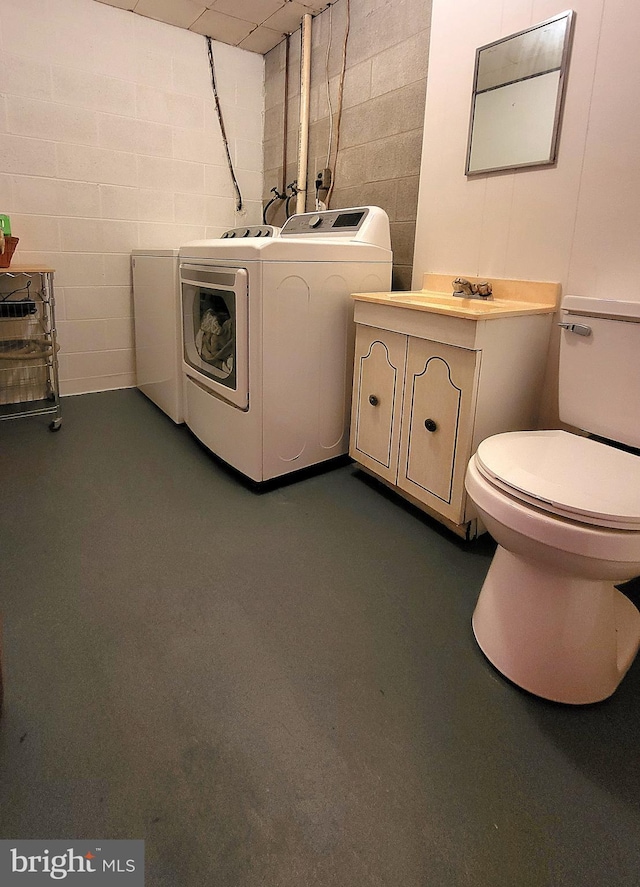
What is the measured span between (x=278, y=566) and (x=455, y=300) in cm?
118

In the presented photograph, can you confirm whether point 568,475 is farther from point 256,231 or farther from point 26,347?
point 26,347

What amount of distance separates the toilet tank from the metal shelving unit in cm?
241

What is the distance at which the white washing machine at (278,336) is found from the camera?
2008 millimetres

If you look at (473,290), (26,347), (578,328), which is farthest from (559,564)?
(26,347)

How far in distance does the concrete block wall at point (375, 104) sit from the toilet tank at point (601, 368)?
1072 mm

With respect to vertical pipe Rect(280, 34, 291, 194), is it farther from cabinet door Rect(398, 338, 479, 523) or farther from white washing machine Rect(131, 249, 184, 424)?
cabinet door Rect(398, 338, 479, 523)

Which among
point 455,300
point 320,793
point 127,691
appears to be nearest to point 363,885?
point 320,793

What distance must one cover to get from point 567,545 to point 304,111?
9.84 ft

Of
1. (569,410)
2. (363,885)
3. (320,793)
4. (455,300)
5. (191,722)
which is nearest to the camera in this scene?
(363,885)

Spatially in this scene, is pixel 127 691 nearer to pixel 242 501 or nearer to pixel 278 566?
pixel 278 566

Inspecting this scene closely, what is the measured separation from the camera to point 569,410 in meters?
1.66

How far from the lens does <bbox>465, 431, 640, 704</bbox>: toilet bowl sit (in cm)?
110

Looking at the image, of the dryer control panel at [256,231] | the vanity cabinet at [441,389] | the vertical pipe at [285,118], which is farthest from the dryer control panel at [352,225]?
the vertical pipe at [285,118]

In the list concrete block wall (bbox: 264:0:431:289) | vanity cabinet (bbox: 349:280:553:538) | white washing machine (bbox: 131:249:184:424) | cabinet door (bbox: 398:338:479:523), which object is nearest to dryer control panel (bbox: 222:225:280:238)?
concrete block wall (bbox: 264:0:431:289)
